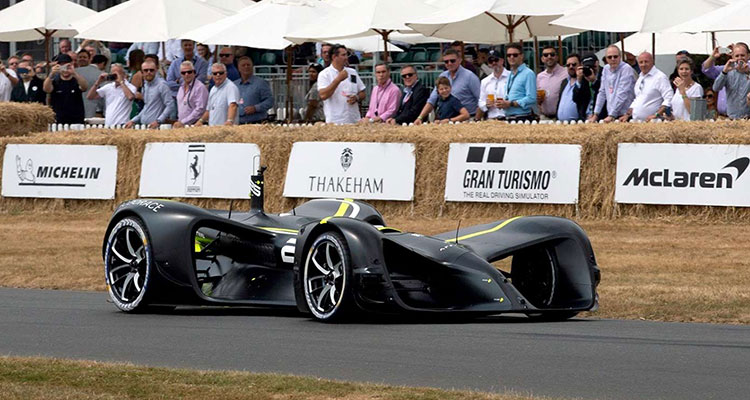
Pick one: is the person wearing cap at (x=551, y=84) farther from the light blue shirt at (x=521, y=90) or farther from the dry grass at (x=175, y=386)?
the dry grass at (x=175, y=386)

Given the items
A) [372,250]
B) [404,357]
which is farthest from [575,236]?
[404,357]

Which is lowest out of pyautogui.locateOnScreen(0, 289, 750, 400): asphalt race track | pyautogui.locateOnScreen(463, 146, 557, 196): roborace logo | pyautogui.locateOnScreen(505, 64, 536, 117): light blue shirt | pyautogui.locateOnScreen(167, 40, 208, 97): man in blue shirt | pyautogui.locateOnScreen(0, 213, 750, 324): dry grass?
pyautogui.locateOnScreen(0, 213, 750, 324): dry grass

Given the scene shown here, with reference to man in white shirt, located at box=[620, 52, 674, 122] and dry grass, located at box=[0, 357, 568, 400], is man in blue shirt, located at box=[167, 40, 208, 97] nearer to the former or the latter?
man in white shirt, located at box=[620, 52, 674, 122]

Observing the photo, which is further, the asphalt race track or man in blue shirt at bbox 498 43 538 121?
man in blue shirt at bbox 498 43 538 121

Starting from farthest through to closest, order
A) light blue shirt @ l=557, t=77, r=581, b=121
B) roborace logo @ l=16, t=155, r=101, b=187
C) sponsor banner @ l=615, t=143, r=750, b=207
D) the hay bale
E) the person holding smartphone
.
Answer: the hay bale
roborace logo @ l=16, t=155, r=101, b=187
light blue shirt @ l=557, t=77, r=581, b=121
the person holding smartphone
sponsor banner @ l=615, t=143, r=750, b=207

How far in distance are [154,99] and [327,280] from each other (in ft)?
41.5

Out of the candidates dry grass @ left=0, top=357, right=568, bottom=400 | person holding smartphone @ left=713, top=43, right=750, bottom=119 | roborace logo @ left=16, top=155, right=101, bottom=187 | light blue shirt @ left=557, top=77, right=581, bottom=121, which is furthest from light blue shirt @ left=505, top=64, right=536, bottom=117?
dry grass @ left=0, top=357, right=568, bottom=400

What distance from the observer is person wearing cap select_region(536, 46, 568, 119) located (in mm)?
19312

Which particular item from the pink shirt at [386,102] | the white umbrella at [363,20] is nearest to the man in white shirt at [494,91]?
the pink shirt at [386,102]

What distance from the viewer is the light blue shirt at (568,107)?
18594 millimetres

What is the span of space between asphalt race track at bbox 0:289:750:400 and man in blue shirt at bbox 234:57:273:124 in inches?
402

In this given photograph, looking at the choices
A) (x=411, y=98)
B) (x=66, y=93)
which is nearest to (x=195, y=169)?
(x=411, y=98)

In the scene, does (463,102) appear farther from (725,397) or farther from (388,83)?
(725,397)

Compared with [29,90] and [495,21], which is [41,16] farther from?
[495,21]
